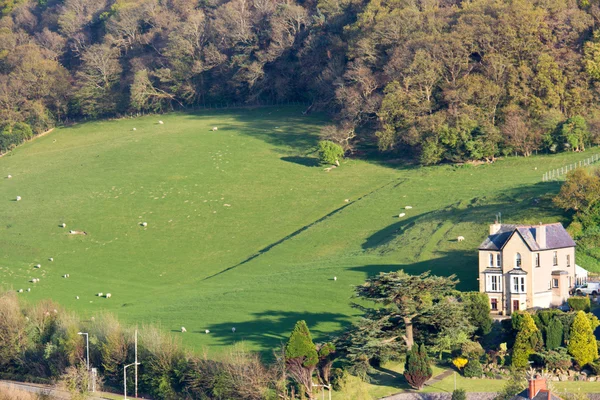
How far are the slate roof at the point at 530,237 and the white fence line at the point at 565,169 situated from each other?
2067cm

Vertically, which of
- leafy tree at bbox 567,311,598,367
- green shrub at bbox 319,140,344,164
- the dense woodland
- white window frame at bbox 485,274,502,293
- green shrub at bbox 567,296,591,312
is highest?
the dense woodland

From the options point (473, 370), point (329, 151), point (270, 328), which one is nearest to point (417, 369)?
point (473, 370)

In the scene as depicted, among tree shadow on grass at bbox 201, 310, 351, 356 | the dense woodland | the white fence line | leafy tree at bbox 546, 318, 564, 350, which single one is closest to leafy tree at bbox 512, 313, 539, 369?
leafy tree at bbox 546, 318, 564, 350

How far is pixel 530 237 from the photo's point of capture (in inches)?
3159

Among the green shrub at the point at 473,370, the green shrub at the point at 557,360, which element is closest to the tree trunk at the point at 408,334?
the green shrub at the point at 473,370

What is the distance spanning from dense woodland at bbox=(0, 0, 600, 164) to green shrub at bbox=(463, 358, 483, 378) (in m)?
47.1

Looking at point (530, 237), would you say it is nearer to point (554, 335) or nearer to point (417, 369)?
point (554, 335)

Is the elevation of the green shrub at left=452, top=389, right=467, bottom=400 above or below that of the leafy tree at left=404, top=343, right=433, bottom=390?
below

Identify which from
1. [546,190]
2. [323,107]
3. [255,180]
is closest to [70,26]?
[323,107]

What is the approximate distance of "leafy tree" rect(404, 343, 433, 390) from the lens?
7056 centimetres

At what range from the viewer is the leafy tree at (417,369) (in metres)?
70.6

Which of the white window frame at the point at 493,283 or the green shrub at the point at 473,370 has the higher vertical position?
the white window frame at the point at 493,283

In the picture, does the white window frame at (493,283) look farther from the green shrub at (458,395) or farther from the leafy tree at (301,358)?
the green shrub at (458,395)

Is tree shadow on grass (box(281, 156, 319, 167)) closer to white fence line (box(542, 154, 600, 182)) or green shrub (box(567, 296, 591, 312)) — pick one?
white fence line (box(542, 154, 600, 182))
